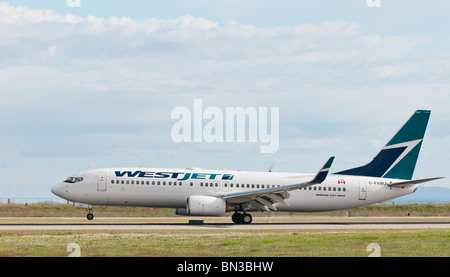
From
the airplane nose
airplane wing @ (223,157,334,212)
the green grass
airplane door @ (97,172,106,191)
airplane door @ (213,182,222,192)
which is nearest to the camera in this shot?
the green grass

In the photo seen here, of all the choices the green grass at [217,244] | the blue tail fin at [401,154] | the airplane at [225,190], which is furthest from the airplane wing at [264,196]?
the green grass at [217,244]

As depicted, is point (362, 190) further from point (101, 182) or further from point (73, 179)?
point (73, 179)

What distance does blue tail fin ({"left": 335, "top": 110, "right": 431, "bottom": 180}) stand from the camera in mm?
51812

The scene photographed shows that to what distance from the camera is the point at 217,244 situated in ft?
93.5

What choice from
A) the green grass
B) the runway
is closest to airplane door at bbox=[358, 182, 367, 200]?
the runway

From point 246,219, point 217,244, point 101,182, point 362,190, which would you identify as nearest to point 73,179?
point 101,182

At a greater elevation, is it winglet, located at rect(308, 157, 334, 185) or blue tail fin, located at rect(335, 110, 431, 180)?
blue tail fin, located at rect(335, 110, 431, 180)

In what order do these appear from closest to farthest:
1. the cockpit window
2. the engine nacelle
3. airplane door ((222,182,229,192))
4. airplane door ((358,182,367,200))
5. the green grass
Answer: the green grass < the engine nacelle < the cockpit window < airplane door ((222,182,229,192)) < airplane door ((358,182,367,200))

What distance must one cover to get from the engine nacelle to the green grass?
8.98 meters

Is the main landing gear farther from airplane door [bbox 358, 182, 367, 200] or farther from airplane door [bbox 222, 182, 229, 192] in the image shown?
airplane door [bbox 358, 182, 367, 200]

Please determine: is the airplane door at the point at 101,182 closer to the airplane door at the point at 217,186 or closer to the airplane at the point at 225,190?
the airplane at the point at 225,190
